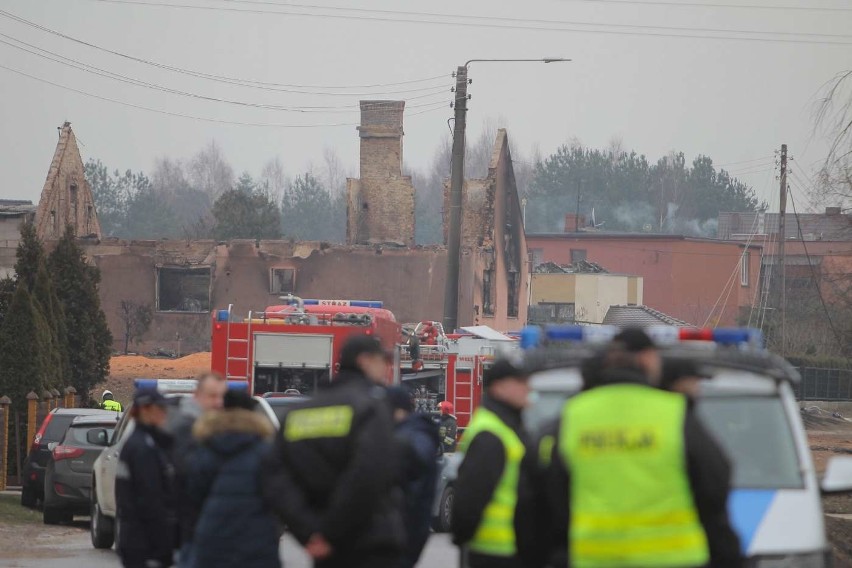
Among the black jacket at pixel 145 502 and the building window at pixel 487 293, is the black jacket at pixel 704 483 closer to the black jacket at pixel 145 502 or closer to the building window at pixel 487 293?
the black jacket at pixel 145 502

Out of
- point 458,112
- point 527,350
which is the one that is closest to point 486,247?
point 458,112

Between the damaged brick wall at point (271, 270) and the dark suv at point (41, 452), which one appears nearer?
the dark suv at point (41, 452)

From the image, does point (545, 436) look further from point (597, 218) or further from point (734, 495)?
point (597, 218)

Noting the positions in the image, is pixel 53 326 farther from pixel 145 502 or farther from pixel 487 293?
pixel 487 293

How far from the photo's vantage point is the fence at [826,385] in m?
59.3

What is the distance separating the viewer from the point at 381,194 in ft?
198

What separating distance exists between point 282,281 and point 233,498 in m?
48.6

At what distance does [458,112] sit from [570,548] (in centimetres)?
2816

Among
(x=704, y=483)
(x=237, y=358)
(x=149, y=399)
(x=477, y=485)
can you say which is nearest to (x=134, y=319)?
(x=237, y=358)

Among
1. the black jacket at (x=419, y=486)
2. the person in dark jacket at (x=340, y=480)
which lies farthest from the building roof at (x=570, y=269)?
the person in dark jacket at (x=340, y=480)

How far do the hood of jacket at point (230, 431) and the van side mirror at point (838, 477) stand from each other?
3.13 metres

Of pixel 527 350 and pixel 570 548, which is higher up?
pixel 527 350

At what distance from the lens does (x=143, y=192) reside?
126 metres

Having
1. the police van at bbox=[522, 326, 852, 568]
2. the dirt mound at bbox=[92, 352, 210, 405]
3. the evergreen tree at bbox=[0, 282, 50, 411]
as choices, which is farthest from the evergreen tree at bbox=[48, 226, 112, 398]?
the police van at bbox=[522, 326, 852, 568]
